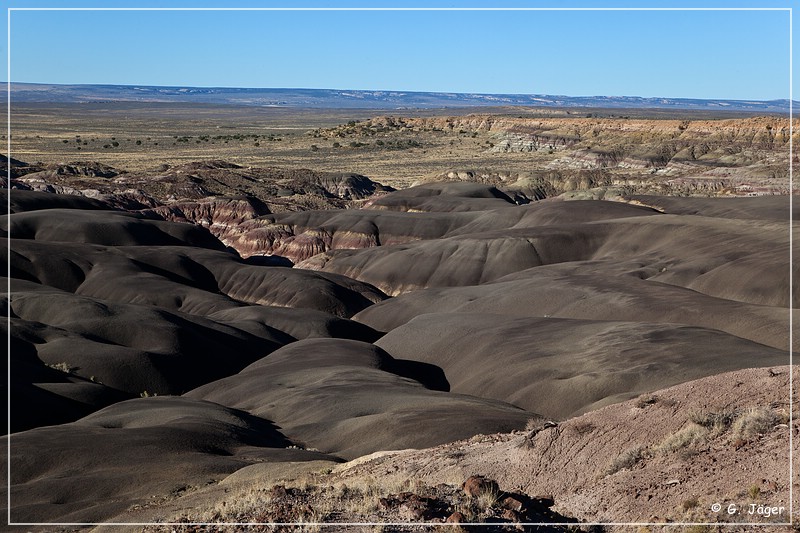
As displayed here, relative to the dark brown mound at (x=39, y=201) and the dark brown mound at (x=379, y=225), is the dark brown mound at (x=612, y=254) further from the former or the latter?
the dark brown mound at (x=39, y=201)

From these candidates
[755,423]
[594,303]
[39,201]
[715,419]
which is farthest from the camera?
[39,201]

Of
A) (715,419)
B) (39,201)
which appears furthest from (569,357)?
(39,201)

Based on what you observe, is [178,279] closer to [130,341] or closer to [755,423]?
[130,341]

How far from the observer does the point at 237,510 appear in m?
13.8

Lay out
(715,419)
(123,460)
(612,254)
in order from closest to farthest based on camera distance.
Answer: (715,419)
(123,460)
(612,254)

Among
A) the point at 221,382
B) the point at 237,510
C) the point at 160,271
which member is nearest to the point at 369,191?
the point at 160,271

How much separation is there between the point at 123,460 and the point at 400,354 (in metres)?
22.2

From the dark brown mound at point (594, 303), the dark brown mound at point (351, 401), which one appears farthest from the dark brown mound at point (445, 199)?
the dark brown mound at point (351, 401)

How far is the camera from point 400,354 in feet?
138

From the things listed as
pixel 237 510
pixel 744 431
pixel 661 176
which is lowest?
pixel 237 510

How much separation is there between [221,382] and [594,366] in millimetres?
14602

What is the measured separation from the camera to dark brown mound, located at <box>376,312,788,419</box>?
2786 centimetres

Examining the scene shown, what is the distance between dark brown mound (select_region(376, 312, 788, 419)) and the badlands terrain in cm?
14

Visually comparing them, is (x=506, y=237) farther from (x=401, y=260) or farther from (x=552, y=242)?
(x=401, y=260)
